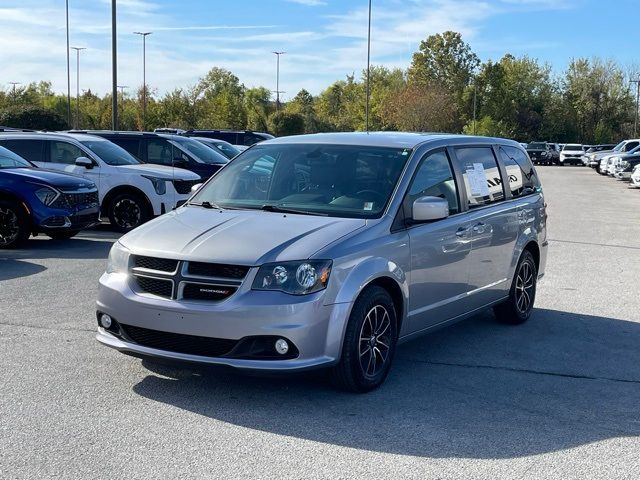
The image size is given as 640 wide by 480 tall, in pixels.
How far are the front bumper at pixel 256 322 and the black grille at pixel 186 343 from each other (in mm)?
25

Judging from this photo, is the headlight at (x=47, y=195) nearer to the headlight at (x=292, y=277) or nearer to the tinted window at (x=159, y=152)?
the tinted window at (x=159, y=152)

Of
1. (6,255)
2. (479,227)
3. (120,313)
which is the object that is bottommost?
(6,255)

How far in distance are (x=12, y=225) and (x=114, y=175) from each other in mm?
2851

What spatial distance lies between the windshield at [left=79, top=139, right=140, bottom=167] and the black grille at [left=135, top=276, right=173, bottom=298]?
33.6ft

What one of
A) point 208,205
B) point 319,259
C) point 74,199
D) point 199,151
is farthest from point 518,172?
point 199,151

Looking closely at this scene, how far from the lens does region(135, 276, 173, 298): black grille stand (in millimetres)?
5254

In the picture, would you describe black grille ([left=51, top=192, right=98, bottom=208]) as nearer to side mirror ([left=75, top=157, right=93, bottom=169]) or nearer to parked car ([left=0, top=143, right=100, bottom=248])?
parked car ([left=0, top=143, right=100, bottom=248])

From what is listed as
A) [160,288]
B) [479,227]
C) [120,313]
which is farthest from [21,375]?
[479,227]

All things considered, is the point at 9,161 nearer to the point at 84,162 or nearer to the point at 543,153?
the point at 84,162


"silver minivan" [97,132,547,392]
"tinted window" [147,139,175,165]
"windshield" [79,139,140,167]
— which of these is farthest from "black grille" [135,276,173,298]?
"tinted window" [147,139,175,165]

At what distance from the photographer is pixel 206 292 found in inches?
203

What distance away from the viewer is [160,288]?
530 cm

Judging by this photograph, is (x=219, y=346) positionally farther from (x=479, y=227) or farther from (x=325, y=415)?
(x=479, y=227)

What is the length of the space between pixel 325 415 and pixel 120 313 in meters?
1.49
